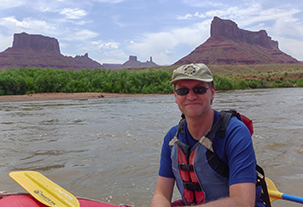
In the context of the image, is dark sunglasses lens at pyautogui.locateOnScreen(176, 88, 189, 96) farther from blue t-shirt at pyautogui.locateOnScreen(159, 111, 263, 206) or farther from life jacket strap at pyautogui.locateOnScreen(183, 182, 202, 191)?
life jacket strap at pyautogui.locateOnScreen(183, 182, 202, 191)

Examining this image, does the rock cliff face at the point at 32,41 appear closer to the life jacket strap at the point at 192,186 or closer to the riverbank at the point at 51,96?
the riverbank at the point at 51,96

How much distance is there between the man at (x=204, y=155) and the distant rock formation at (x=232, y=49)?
4987 inches

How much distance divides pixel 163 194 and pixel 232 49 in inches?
5634

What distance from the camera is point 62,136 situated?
7.78 metres

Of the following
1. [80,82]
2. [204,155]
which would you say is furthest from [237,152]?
[80,82]

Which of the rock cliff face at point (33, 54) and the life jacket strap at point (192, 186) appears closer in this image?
the life jacket strap at point (192, 186)

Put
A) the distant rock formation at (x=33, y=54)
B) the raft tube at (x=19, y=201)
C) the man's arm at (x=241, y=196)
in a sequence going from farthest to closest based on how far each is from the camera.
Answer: the distant rock formation at (x=33, y=54) < the raft tube at (x=19, y=201) < the man's arm at (x=241, y=196)

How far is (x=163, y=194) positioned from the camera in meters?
2.28

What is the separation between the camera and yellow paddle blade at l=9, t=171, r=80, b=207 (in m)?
2.15

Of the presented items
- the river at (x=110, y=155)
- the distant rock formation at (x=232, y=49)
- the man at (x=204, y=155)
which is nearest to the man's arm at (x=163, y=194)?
the man at (x=204, y=155)

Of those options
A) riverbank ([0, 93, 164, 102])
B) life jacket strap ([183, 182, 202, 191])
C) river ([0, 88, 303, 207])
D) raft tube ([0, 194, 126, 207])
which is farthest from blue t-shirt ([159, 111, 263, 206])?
riverbank ([0, 93, 164, 102])

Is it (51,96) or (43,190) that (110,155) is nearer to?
(43,190)

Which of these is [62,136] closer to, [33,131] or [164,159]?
[33,131]

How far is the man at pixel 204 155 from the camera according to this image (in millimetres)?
1835
